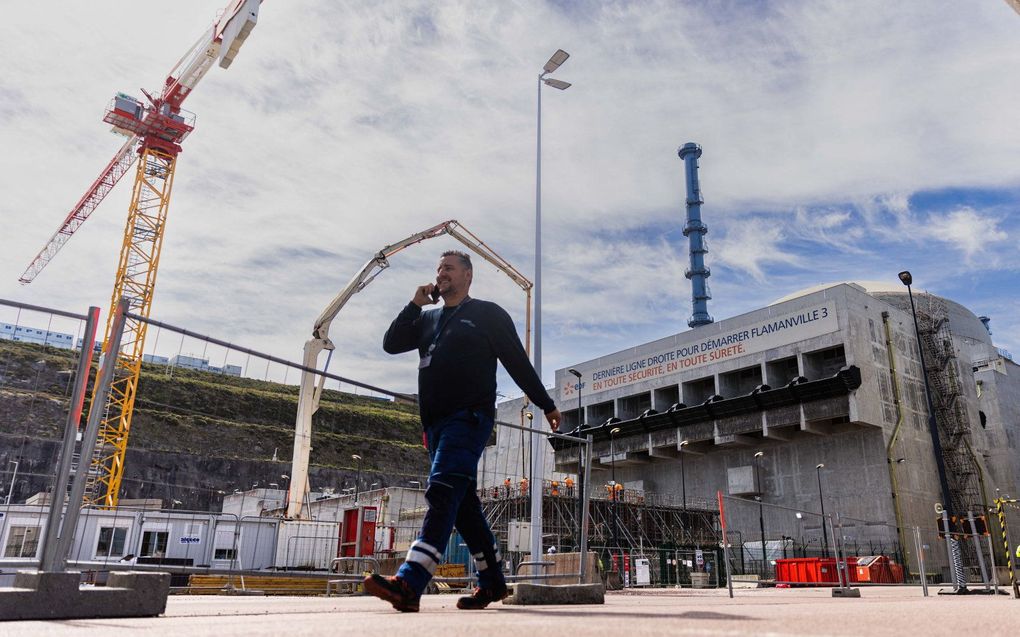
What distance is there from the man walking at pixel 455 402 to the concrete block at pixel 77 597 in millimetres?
897

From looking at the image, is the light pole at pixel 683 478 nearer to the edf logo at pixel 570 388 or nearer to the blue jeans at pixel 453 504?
the edf logo at pixel 570 388

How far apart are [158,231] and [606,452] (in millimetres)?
27775

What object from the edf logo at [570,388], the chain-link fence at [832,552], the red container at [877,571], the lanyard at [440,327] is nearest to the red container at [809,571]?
the chain-link fence at [832,552]

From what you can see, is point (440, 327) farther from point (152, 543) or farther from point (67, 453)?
point (152, 543)

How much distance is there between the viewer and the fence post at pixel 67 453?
9.86 ft

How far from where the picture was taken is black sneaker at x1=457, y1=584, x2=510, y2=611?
3.51m

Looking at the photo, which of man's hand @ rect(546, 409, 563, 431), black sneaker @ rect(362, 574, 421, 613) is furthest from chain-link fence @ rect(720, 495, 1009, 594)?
black sneaker @ rect(362, 574, 421, 613)

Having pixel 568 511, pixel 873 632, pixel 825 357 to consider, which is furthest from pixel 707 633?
pixel 825 357

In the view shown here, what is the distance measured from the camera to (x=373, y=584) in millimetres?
2914

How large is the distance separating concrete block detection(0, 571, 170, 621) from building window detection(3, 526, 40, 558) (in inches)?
28.0

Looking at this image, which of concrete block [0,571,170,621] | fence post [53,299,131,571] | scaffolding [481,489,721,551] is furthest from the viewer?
scaffolding [481,489,721,551]

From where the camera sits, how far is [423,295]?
4.00 m

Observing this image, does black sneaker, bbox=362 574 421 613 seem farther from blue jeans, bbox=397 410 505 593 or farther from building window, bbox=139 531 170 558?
building window, bbox=139 531 170 558

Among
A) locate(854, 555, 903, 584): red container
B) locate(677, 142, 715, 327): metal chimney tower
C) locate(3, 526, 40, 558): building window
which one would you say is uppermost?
locate(677, 142, 715, 327): metal chimney tower
